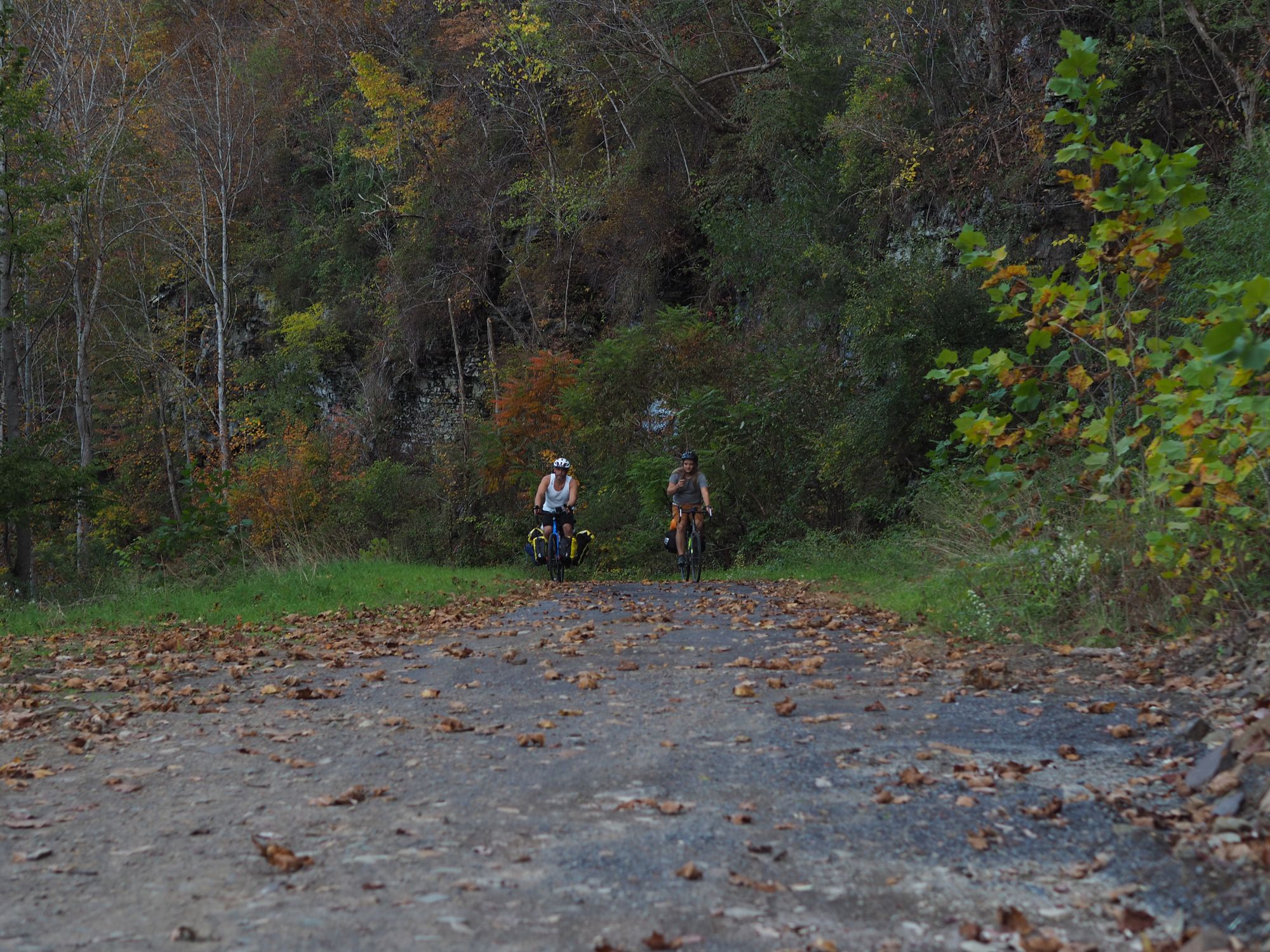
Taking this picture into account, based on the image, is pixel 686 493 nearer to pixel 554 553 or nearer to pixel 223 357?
pixel 554 553

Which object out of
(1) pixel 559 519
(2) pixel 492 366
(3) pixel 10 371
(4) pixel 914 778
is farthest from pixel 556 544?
(2) pixel 492 366

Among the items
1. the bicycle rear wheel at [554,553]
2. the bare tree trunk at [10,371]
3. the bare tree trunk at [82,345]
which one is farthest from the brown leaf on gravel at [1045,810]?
the bare tree trunk at [82,345]

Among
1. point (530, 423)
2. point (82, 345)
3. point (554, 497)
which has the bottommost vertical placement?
point (554, 497)

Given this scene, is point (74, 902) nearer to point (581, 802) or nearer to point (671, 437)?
point (581, 802)

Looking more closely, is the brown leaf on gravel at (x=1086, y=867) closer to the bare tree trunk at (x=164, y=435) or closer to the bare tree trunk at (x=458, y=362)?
the bare tree trunk at (x=458, y=362)

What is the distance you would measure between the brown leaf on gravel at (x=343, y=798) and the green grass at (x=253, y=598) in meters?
7.62

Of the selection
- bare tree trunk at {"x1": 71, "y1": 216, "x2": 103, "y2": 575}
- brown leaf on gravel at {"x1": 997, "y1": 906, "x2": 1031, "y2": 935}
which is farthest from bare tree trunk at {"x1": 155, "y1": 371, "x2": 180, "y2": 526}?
brown leaf on gravel at {"x1": 997, "y1": 906, "x2": 1031, "y2": 935}

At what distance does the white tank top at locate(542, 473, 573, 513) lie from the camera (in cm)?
1916

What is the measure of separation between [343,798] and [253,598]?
10144 mm

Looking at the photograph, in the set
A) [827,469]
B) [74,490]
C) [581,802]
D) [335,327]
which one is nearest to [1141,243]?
[581,802]

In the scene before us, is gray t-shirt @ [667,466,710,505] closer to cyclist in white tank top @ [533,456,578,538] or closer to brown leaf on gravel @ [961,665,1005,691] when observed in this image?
cyclist in white tank top @ [533,456,578,538]

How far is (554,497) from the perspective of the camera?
754 inches

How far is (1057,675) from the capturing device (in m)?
7.41

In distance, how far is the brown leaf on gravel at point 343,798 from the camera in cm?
528
